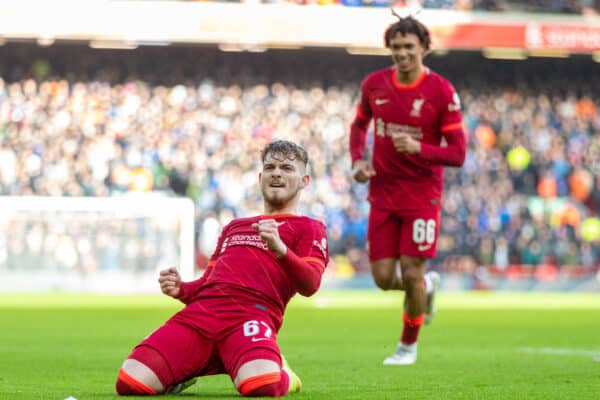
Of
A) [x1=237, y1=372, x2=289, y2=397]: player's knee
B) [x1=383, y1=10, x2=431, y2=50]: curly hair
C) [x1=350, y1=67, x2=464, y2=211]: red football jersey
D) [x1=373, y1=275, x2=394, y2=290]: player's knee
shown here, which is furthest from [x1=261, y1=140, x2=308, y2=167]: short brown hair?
[x1=373, y1=275, x2=394, y2=290]: player's knee

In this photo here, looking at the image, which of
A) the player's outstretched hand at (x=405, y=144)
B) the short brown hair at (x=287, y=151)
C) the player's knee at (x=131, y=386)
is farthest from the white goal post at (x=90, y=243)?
the player's knee at (x=131, y=386)

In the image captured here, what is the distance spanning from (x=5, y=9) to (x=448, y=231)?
492 inches

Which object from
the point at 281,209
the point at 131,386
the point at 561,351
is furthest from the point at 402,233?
the point at 131,386

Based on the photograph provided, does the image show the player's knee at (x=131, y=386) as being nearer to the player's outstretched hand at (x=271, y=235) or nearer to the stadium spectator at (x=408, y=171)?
the player's outstretched hand at (x=271, y=235)

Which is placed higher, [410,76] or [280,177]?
[410,76]

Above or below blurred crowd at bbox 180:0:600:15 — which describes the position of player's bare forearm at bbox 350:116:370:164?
below

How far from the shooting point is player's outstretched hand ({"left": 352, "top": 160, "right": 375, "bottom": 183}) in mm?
8195

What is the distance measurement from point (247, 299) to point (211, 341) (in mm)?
249

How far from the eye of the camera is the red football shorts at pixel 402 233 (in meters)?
8.45

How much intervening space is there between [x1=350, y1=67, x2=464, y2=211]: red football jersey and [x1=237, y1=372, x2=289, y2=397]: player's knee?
3.63m

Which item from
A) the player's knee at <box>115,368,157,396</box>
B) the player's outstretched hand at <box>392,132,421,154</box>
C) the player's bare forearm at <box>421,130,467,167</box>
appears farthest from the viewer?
the player's bare forearm at <box>421,130,467,167</box>

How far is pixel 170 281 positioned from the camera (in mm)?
5281

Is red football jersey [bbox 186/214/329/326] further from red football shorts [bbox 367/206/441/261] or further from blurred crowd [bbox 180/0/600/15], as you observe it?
blurred crowd [bbox 180/0/600/15]

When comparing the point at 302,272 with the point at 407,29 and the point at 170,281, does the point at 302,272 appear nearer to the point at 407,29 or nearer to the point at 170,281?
the point at 170,281
